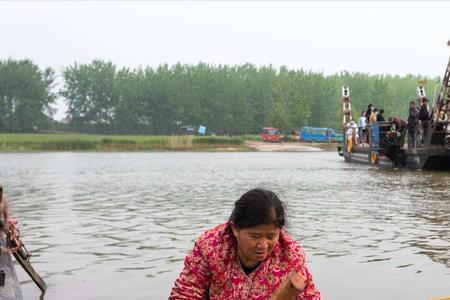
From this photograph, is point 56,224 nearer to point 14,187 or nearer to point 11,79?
point 14,187

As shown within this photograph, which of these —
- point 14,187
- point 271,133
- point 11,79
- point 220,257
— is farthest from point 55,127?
point 220,257

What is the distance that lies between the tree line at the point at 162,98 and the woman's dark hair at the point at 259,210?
87591 mm

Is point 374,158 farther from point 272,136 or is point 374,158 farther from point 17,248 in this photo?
point 272,136

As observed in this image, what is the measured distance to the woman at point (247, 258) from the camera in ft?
10.5

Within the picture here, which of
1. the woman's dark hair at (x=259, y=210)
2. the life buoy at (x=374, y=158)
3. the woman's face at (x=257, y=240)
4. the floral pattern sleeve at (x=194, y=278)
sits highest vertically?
the woman's dark hair at (x=259, y=210)

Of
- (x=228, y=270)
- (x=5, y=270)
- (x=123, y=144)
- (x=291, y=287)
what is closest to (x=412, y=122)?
(x=5, y=270)

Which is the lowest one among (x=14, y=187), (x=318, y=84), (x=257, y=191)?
(x=14, y=187)

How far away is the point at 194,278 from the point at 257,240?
1.33 ft

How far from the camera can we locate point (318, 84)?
10006 cm

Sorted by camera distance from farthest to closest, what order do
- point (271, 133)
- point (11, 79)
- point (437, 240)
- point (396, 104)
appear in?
point (396, 104)
point (11, 79)
point (271, 133)
point (437, 240)

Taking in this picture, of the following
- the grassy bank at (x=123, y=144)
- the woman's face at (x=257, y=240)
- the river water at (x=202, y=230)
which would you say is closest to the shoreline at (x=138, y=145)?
the grassy bank at (x=123, y=144)

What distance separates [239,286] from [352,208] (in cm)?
1160

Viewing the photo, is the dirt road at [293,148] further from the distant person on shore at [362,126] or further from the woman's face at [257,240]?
the woman's face at [257,240]

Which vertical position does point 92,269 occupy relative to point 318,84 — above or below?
below
